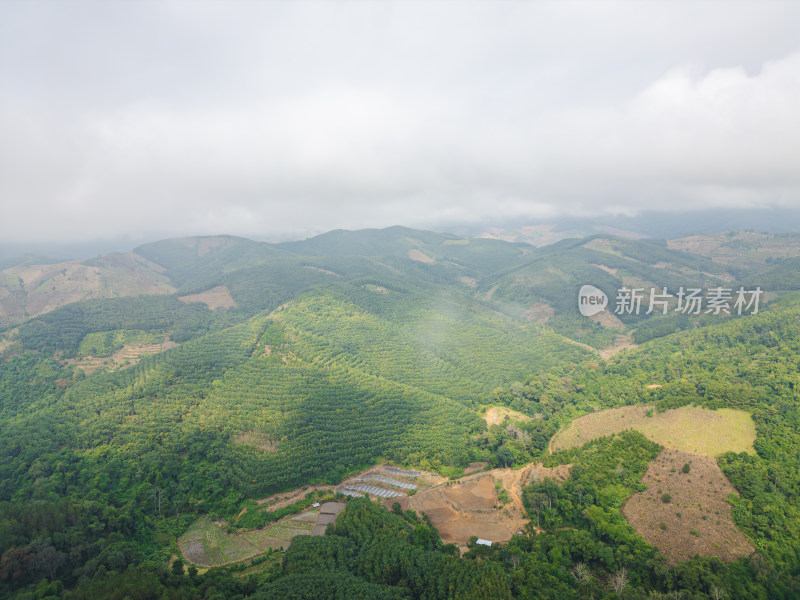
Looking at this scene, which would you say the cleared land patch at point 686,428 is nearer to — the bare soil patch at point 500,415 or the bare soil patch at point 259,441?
the bare soil patch at point 500,415

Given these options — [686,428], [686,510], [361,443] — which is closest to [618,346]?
[686,428]

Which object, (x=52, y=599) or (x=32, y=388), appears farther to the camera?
(x=32, y=388)

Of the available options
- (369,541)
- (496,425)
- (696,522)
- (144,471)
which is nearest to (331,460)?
(369,541)

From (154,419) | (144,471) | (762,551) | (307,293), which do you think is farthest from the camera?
(307,293)

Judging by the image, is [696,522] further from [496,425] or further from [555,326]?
[555,326]

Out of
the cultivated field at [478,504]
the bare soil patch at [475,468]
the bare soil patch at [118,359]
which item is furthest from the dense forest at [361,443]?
the cultivated field at [478,504]

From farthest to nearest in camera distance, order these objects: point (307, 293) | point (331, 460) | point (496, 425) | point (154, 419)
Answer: point (307, 293) → point (496, 425) → point (154, 419) → point (331, 460)
